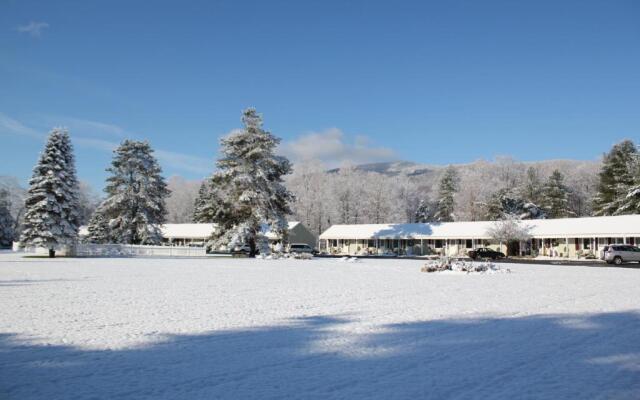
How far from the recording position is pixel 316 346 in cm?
897

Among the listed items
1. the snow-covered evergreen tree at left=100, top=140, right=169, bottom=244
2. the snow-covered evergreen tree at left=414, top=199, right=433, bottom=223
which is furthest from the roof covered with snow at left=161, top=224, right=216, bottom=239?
the snow-covered evergreen tree at left=414, top=199, right=433, bottom=223

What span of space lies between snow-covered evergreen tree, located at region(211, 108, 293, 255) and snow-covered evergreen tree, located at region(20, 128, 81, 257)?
43.2ft

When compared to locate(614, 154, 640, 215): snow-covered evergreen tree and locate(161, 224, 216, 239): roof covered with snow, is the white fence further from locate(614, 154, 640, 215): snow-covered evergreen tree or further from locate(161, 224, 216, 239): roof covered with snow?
locate(614, 154, 640, 215): snow-covered evergreen tree

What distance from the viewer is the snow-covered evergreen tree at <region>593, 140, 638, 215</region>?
2608 inches

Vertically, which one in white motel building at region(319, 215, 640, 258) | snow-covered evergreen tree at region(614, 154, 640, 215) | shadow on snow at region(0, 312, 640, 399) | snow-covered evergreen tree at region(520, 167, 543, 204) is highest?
snow-covered evergreen tree at region(520, 167, 543, 204)

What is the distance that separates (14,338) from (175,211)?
125m

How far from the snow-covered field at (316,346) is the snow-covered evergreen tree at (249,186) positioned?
32.4m

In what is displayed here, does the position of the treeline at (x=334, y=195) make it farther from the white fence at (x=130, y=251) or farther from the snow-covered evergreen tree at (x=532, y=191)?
the white fence at (x=130, y=251)

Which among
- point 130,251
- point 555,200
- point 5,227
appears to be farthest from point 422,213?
point 5,227

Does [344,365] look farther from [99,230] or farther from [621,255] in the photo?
[99,230]

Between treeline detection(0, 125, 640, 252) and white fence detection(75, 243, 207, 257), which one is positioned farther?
white fence detection(75, 243, 207, 257)

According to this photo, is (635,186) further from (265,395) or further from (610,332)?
(265,395)

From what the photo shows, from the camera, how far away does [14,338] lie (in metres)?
9.30

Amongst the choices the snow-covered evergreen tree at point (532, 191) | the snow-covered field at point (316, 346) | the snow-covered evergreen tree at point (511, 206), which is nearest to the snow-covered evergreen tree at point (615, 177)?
the snow-covered evergreen tree at point (511, 206)
